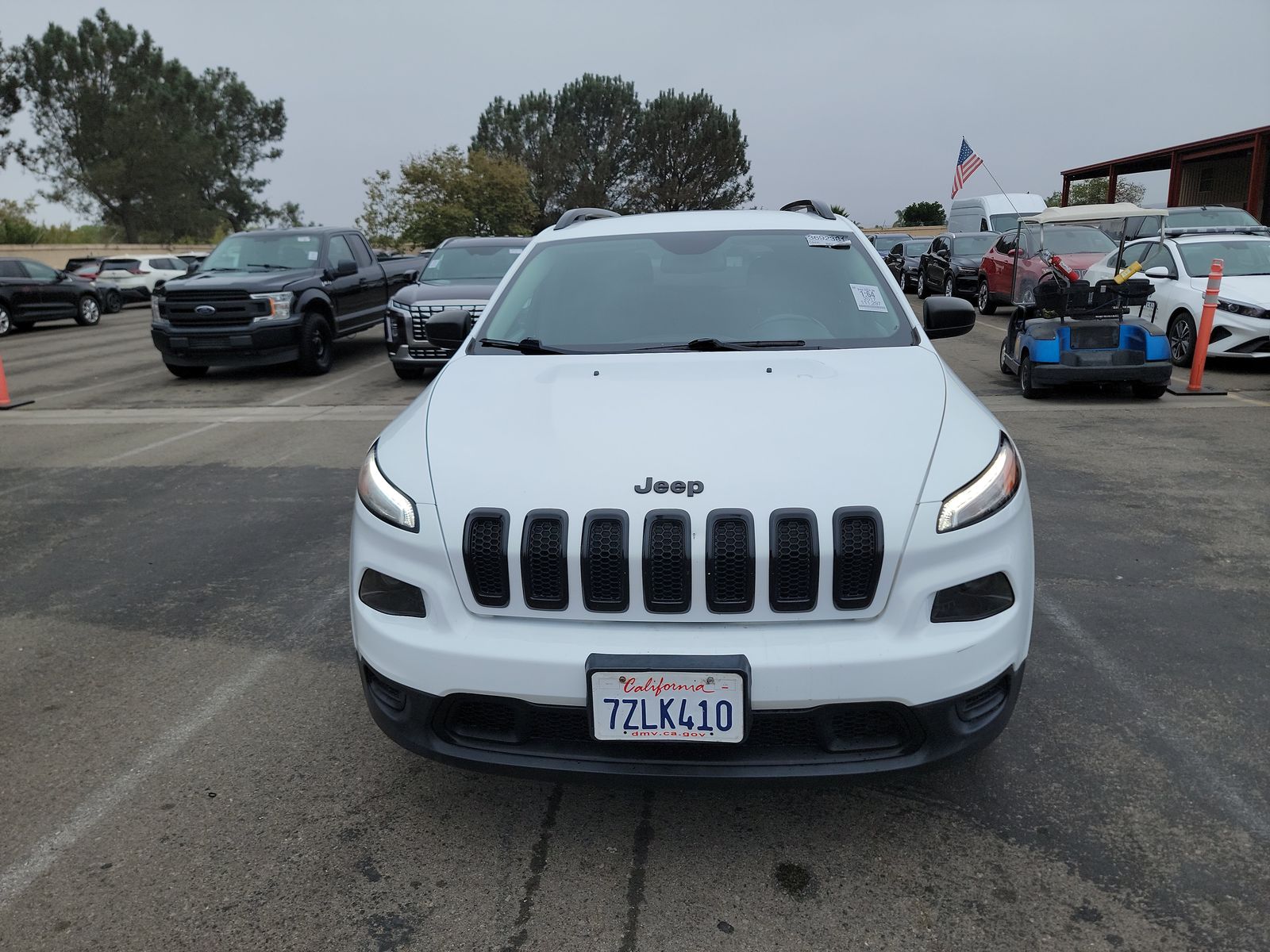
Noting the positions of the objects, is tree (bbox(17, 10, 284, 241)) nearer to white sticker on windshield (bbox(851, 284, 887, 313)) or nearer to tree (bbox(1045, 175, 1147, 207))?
tree (bbox(1045, 175, 1147, 207))

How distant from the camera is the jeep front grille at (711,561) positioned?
2.38m

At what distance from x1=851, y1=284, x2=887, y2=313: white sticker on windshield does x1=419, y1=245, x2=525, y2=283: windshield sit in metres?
8.47

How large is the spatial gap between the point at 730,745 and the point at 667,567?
1.50 feet

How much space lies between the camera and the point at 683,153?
2325 inches

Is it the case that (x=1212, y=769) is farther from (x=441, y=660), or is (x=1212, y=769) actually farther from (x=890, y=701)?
Answer: (x=441, y=660)

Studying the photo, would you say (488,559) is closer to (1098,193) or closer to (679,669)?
(679,669)

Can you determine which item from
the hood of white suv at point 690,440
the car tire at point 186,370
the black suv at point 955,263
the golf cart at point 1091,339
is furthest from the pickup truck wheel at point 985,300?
the hood of white suv at point 690,440

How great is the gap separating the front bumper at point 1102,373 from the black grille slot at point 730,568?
8.13 metres

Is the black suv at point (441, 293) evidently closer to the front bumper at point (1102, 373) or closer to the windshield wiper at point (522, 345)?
the front bumper at point (1102, 373)

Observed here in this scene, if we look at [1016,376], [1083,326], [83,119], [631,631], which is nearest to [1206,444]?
[1083,326]

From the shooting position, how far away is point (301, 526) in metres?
5.96

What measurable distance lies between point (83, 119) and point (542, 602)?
190ft

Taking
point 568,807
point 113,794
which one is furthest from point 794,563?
point 113,794

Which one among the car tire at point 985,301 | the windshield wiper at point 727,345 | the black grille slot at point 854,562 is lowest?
the car tire at point 985,301
